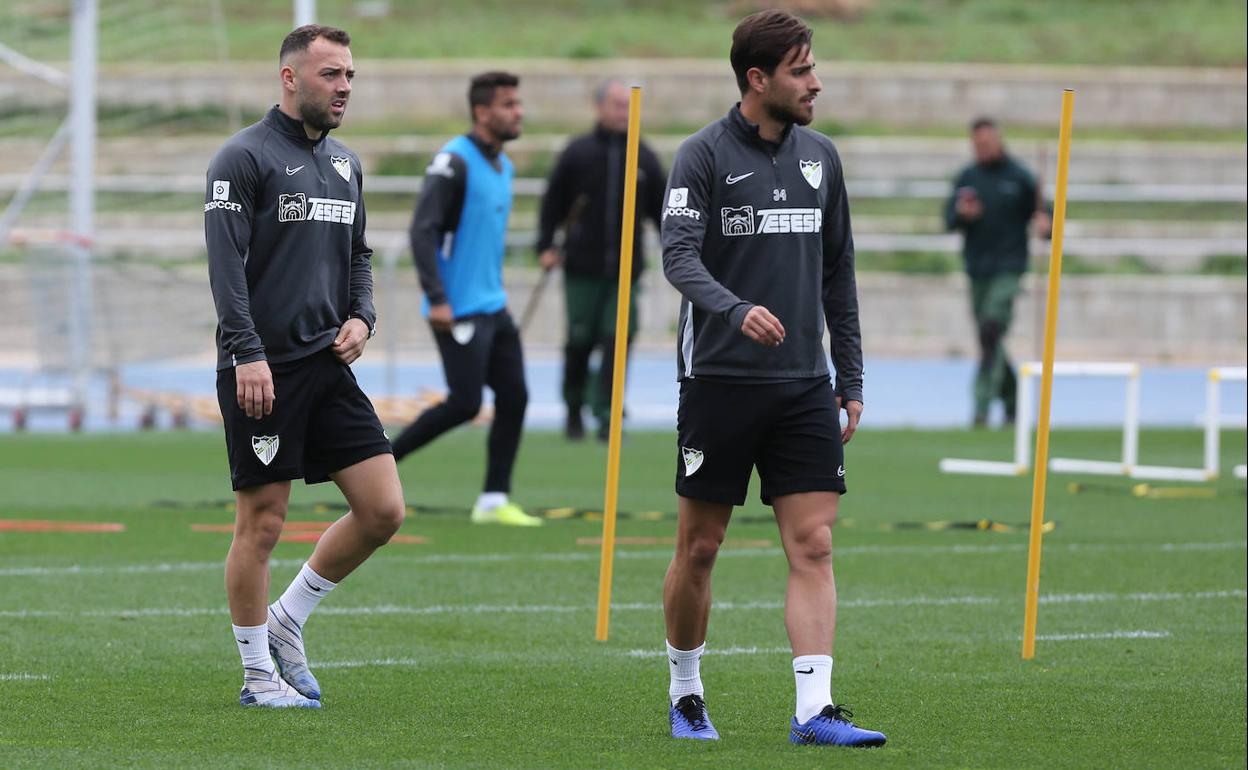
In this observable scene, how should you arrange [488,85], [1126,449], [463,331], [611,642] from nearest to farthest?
[611,642], [488,85], [463,331], [1126,449]

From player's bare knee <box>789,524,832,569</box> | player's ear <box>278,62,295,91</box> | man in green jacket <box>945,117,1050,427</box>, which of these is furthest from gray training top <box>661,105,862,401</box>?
man in green jacket <box>945,117,1050,427</box>

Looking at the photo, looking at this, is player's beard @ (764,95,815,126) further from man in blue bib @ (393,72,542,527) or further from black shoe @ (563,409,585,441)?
black shoe @ (563,409,585,441)

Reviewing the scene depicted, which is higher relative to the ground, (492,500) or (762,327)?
(762,327)

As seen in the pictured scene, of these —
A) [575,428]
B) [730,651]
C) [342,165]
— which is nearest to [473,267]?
[730,651]

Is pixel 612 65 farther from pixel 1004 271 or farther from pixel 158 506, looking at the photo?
pixel 158 506

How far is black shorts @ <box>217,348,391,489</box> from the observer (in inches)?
245

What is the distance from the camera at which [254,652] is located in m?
6.33

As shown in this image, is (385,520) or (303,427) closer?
(303,427)

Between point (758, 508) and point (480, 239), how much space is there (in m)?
2.36

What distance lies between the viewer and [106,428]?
1888 cm

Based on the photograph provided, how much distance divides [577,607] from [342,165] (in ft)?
8.65

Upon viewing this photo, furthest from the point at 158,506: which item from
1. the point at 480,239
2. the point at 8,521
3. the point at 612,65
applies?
the point at 612,65

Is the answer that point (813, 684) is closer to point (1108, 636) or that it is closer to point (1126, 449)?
point (1108, 636)

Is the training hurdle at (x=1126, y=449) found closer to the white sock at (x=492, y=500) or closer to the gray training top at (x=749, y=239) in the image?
the white sock at (x=492, y=500)
